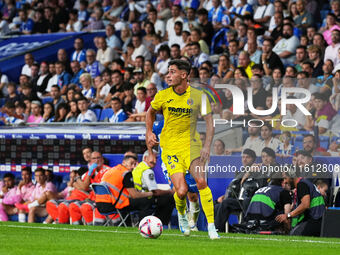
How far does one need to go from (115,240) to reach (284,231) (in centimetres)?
338

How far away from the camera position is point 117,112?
16.4 m

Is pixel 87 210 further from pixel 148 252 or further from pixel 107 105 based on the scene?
pixel 148 252

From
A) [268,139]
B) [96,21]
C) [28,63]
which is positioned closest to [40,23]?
[96,21]

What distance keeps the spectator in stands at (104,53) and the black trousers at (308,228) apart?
31.9 ft

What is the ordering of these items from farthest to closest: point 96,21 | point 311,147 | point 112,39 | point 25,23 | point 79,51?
point 25,23
point 96,21
point 79,51
point 112,39
point 311,147

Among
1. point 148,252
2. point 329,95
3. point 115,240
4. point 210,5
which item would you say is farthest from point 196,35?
point 148,252

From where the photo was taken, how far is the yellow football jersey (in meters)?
9.78

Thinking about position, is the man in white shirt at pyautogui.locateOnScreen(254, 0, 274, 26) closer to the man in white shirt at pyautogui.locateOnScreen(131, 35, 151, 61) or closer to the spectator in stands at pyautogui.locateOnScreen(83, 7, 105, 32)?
the man in white shirt at pyautogui.locateOnScreen(131, 35, 151, 61)

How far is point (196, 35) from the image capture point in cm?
1759

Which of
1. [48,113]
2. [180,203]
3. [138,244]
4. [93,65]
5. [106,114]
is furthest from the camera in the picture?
[93,65]

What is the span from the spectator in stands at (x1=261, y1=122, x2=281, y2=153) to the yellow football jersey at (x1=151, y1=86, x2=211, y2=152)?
2925 mm

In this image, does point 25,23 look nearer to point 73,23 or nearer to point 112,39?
point 73,23

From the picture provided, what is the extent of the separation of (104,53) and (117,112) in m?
4.04

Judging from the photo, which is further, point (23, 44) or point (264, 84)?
point (23, 44)
